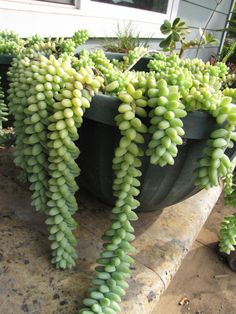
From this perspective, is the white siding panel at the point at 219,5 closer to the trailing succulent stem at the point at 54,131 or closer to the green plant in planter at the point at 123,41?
the green plant in planter at the point at 123,41

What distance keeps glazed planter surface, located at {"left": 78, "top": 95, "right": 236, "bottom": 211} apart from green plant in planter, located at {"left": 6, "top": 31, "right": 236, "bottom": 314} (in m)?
0.02

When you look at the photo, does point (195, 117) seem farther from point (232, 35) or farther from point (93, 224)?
point (232, 35)

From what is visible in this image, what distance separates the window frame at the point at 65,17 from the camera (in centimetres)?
129

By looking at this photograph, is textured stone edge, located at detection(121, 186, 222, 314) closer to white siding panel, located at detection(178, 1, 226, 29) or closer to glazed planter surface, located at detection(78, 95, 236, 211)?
glazed planter surface, located at detection(78, 95, 236, 211)

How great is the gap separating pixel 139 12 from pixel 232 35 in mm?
2809

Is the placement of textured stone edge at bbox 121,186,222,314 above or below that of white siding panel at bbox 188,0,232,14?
below

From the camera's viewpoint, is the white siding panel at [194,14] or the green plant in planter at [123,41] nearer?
the green plant in planter at [123,41]

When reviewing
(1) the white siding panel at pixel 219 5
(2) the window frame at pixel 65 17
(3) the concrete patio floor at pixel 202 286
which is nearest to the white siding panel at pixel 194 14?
(1) the white siding panel at pixel 219 5

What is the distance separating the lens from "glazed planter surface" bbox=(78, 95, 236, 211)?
595 mm

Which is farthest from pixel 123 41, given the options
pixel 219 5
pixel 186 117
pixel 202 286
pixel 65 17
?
pixel 219 5

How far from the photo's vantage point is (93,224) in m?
0.82

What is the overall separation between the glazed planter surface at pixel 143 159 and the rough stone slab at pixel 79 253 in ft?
0.27

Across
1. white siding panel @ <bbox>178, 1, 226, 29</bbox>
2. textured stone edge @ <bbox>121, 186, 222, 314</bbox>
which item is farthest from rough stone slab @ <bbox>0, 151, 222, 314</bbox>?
white siding panel @ <bbox>178, 1, 226, 29</bbox>

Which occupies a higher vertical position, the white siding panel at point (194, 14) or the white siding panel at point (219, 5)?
the white siding panel at point (219, 5)
